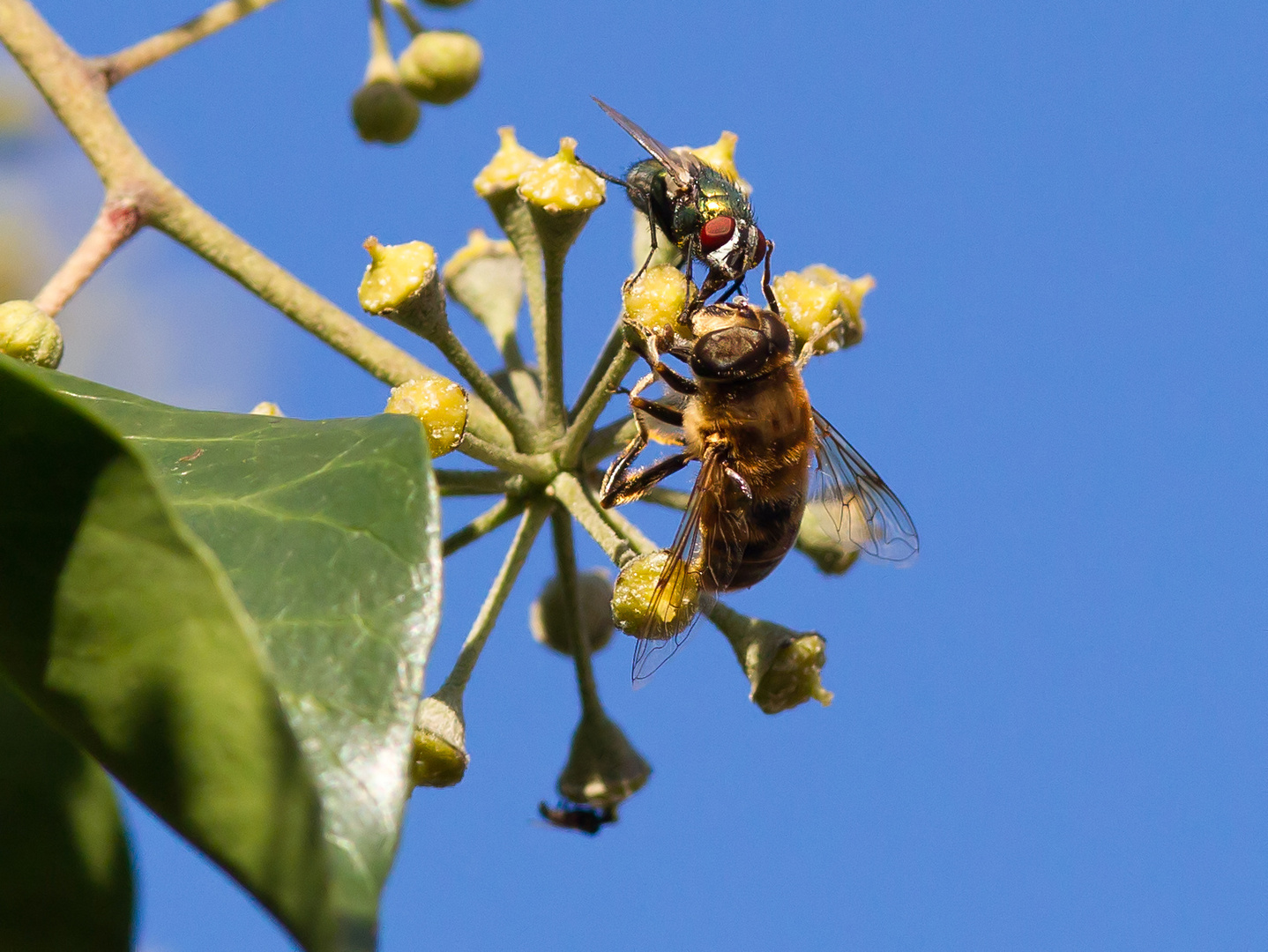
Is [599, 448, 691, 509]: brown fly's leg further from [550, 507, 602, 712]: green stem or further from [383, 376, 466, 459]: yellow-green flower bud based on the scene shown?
[383, 376, 466, 459]: yellow-green flower bud

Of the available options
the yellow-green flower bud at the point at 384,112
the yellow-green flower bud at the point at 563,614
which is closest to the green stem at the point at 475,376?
the yellow-green flower bud at the point at 563,614

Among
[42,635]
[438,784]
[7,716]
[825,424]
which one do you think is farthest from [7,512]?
[825,424]

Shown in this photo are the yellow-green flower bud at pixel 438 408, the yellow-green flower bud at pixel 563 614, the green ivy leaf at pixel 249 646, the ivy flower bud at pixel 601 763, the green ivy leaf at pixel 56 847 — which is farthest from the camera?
the yellow-green flower bud at pixel 563 614

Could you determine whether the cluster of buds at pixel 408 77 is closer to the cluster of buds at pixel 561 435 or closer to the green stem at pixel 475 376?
the cluster of buds at pixel 561 435

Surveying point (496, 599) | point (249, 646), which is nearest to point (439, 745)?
point (496, 599)

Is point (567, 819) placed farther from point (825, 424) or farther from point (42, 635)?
point (42, 635)

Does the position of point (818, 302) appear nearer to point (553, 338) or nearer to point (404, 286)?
point (553, 338)

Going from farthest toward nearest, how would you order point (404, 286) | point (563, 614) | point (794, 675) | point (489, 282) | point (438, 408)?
point (563, 614) < point (489, 282) < point (794, 675) < point (404, 286) < point (438, 408)
